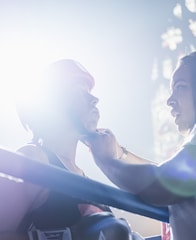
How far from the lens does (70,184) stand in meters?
0.69

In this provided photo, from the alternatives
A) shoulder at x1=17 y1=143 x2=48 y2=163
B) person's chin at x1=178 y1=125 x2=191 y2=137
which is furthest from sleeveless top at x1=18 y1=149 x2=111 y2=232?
person's chin at x1=178 y1=125 x2=191 y2=137

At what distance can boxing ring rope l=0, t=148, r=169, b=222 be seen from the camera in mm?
575

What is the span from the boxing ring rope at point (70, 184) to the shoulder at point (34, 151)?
284 millimetres

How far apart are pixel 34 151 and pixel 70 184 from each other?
0.38 meters

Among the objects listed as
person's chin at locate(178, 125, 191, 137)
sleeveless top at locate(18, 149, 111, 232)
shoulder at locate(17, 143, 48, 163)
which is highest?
person's chin at locate(178, 125, 191, 137)

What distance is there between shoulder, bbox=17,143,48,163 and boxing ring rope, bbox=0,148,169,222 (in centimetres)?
28

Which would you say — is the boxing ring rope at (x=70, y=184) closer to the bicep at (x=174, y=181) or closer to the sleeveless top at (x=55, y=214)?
the bicep at (x=174, y=181)

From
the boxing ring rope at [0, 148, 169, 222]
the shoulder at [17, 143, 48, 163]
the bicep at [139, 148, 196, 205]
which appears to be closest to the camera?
the boxing ring rope at [0, 148, 169, 222]

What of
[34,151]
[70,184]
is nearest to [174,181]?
[70,184]

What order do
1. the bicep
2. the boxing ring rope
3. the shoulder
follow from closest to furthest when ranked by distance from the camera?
the boxing ring rope → the bicep → the shoulder

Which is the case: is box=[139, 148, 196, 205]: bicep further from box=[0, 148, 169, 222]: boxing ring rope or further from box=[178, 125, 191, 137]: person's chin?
box=[178, 125, 191, 137]: person's chin

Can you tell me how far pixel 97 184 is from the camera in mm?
741

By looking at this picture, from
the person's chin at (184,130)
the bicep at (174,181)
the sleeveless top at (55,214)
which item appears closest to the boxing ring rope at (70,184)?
the bicep at (174,181)

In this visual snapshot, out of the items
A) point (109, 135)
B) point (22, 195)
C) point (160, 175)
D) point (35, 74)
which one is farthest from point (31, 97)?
point (160, 175)
